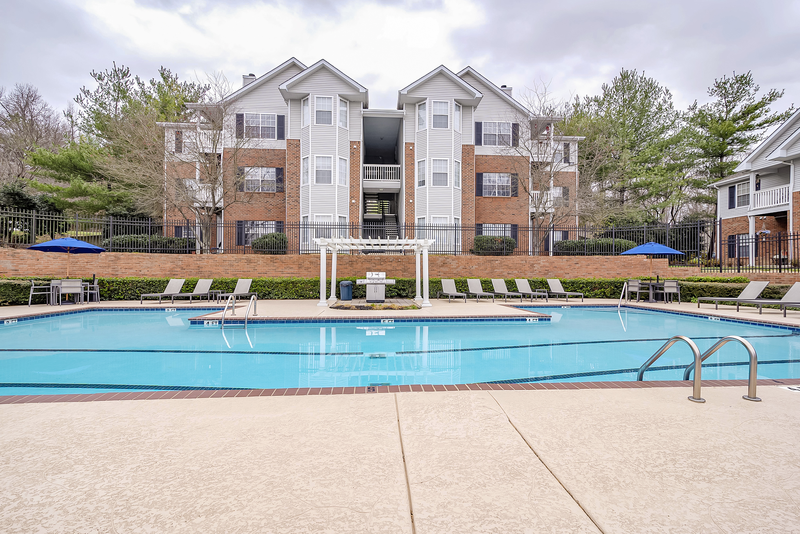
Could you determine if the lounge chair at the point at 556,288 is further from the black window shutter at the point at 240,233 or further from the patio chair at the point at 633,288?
the black window shutter at the point at 240,233

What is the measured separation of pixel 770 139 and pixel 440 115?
58.3 ft

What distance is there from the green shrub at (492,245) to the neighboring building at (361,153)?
5.90 feet

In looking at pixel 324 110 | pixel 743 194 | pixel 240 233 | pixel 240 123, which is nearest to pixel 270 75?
pixel 240 123

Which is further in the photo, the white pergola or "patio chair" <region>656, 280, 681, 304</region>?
"patio chair" <region>656, 280, 681, 304</region>

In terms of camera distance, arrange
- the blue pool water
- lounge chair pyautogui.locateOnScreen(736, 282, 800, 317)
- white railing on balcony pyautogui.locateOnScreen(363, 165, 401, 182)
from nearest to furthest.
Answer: the blue pool water
lounge chair pyautogui.locateOnScreen(736, 282, 800, 317)
white railing on balcony pyautogui.locateOnScreen(363, 165, 401, 182)

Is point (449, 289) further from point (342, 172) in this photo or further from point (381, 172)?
point (381, 172)

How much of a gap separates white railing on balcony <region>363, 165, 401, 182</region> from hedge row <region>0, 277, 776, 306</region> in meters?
9.76

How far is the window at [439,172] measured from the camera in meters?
21.8

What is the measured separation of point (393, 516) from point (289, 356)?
17.2 ft

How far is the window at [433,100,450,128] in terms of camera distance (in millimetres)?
22016

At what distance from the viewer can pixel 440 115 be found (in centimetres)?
2203

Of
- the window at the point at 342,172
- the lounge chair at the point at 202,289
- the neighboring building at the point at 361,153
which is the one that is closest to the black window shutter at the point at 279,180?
the neighboring building at the point at 361,153

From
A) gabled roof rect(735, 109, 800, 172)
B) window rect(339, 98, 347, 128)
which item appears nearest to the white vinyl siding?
window rect(339, 98, 347, 128)

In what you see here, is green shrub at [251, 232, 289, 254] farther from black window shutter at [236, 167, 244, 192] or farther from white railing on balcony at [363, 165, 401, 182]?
white railing on balcony at [363, 165, 401, 182]
